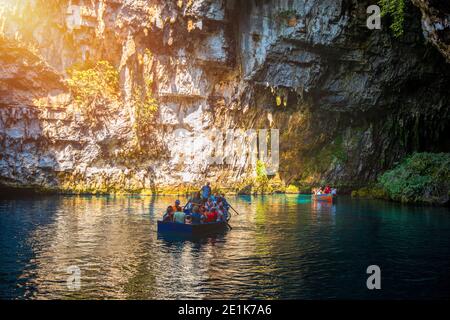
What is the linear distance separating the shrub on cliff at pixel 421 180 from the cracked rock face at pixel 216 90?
27.3ft

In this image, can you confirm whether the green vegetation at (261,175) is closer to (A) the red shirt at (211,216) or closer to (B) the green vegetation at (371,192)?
(B) the green vegetation at (371,192)

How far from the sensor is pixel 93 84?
49500mm

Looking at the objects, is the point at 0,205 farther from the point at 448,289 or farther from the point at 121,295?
the point at 448,289

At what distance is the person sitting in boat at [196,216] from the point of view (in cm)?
2338

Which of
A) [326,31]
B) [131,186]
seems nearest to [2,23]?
[131,186]

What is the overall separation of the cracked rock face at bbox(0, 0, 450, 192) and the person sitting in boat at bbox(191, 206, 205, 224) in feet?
85.4

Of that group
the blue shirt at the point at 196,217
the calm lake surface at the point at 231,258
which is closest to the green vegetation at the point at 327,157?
the calm lake surface at the point at 231,258

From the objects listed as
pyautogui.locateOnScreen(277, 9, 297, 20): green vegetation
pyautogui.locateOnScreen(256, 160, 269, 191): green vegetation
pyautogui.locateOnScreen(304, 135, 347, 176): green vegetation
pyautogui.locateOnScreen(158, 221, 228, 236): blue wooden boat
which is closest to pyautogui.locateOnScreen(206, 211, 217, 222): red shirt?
pyautogui.locateOnScreen(158, 221, 228, 236): blue wooden boat

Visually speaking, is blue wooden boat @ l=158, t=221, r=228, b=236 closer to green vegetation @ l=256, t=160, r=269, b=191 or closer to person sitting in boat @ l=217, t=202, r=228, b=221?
person sitting in boat @ l=217, t=202, r=228, b=221

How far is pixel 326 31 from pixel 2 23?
97.4 ft

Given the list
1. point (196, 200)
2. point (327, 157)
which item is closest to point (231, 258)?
point (196, 200)

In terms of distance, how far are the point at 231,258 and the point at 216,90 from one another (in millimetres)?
36652

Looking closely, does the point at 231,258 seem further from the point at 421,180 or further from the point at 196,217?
the point at 421,180

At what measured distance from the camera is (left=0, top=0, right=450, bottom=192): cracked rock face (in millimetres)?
44781
